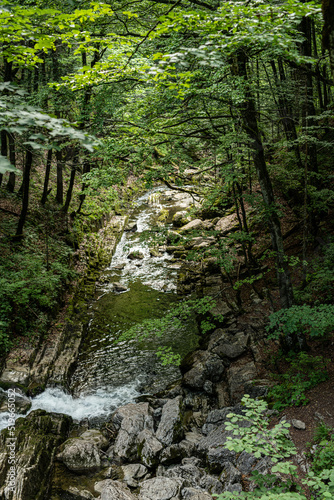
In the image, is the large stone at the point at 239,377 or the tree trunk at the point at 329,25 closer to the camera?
the tree trunk at the point at 329,25

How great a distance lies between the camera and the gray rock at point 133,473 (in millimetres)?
5422

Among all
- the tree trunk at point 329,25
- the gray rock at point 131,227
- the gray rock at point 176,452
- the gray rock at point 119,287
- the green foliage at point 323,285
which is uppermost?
the tree trunk at point 329,25

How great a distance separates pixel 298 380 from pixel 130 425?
3.68 m

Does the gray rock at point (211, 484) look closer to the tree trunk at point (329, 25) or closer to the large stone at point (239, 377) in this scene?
the large stone at point (239, 377)

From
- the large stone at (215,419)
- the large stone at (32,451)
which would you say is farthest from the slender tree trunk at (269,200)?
the large stone at (32,451)

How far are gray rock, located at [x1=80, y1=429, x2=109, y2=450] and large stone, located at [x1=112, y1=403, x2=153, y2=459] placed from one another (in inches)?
10.8

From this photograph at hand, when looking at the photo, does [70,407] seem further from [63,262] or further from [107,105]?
[107,105]

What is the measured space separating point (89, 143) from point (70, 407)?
7.18m

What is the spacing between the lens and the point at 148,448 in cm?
599

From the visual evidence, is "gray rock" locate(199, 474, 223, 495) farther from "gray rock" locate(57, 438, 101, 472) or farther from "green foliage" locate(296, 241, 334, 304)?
"green foliage" locate(296, 241, 334, 304)

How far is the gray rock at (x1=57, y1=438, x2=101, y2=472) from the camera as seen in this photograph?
5.77 metres

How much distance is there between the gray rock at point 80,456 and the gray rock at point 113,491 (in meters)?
0.49

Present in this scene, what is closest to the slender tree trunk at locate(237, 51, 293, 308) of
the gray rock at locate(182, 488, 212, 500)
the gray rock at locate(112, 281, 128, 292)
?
the gray rock at locate(182, 488, 212, 500)

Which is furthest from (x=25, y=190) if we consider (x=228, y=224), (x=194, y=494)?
(x=194, y=494)
